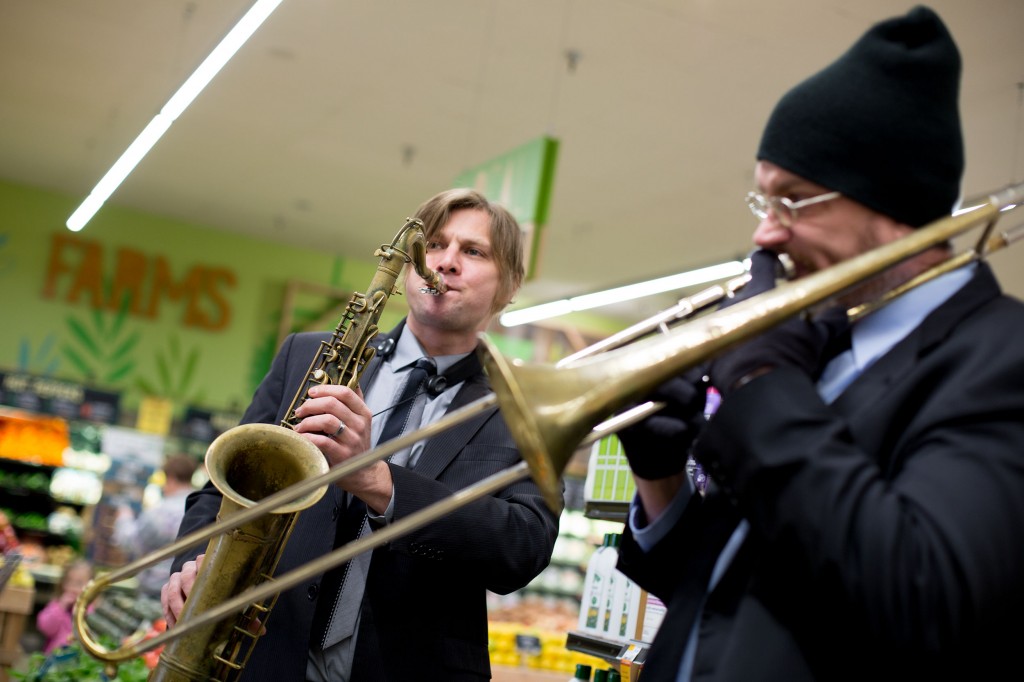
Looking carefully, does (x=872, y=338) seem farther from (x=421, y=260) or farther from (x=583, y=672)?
(x=583, y=672)

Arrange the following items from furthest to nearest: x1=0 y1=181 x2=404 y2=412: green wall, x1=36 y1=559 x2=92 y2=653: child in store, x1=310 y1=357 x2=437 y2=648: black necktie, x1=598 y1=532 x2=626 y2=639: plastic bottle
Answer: x1=0 y1=181 x2=404 y2=412: green wall
x1=36 y1=559 x2=92 y2=653: child in store
x1=598 y1=532 x2=626 y2=639: plastic bottle
x1=310 y1=357 x2=437 y2=648: black necktie

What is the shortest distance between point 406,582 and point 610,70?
5.94 m

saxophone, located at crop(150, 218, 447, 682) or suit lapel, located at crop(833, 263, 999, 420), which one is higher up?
suit lapel, located at crop(833, 263, 999, 420)

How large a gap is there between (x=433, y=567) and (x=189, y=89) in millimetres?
4988

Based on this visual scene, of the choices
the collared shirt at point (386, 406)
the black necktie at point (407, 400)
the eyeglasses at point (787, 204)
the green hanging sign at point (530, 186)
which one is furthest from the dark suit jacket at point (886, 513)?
the green hanging sign at point (530, 186)

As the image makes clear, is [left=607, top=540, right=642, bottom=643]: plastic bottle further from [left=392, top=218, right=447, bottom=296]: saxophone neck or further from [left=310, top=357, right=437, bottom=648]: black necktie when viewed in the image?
[left=392, top=218, right=447, bottom=296]: saxophone neck

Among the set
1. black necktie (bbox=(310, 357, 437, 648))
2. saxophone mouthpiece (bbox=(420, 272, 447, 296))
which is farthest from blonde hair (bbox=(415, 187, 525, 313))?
black necktie (bbox=(310, 357, 437, 648))

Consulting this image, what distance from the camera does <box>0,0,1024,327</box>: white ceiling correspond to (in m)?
6.90

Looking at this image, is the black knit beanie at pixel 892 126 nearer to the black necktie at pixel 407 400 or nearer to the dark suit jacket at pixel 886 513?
the dark suit jacket at pixel 886 513

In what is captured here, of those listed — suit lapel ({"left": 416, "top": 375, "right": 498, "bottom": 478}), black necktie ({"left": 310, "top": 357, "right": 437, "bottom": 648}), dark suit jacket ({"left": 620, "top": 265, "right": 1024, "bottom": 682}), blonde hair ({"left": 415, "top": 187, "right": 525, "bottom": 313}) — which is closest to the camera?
dark suit jacket ({"left": 620, "top": 265, "right": 1024, "bottom": 682})

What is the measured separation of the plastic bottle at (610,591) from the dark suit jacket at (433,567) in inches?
25.4

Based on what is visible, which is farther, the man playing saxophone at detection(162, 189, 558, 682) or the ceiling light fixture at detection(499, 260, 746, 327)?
the ceiling light fixture at detection(499, 260, 746, 327)

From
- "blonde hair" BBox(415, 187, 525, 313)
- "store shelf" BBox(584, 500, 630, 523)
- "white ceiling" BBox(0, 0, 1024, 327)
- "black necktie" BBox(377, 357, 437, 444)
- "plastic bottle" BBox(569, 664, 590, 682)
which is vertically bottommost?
"plastic bottle" BBox(569, 664, 590, 682)

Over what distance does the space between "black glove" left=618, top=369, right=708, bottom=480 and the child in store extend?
478 cm
